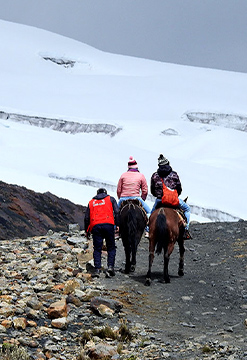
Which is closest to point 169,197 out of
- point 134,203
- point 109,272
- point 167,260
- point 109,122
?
point 134,203

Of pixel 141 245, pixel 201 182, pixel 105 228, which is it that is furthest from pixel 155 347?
pixel 201 182

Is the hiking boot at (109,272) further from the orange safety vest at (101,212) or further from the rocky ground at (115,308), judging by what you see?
the orange safety vest at (101,212)

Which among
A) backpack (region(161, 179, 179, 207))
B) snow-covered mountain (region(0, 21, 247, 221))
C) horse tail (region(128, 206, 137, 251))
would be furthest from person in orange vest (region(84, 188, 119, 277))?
snow-covered mountain (region(0, 21, 247, 221))

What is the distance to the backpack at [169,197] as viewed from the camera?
11273mm

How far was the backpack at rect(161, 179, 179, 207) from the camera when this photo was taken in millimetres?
11273

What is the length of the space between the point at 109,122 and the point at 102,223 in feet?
173

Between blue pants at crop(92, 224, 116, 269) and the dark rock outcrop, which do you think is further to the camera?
the dark rock outcrop

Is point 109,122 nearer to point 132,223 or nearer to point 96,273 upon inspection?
point 132,223

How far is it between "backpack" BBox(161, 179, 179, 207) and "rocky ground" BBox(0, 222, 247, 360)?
4.81 feet

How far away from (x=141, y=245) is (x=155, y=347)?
942cm

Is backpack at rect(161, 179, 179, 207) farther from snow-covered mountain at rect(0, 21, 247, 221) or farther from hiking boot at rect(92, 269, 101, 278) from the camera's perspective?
snow-covered mountain at rect(0, 21, 247, 221)

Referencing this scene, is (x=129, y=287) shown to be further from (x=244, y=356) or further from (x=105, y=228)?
(x=244, y=356)

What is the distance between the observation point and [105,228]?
11.1 metres

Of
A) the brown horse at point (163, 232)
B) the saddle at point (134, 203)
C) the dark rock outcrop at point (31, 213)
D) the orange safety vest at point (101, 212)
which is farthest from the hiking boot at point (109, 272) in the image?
the dark rock outcrop at point (31, 213)
